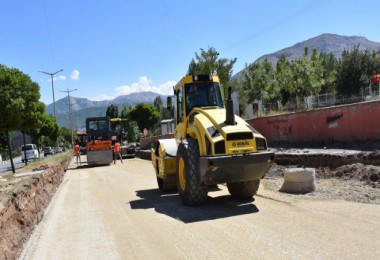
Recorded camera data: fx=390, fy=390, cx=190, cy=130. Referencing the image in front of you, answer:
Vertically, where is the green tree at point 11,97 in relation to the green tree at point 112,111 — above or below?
below

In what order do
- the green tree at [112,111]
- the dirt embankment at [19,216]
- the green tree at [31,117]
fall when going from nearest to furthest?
the dirt embankment at [19,216] → the green tree at [31,117] → the green tree at [112,111]

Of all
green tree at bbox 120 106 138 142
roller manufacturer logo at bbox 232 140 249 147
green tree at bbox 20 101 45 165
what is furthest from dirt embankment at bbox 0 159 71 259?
green tree at bbox 120 106 138 142

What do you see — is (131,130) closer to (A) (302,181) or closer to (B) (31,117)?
(B) (31,117)

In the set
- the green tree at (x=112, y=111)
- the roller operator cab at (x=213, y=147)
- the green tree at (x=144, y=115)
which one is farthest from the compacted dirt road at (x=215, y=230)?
the green tree at (x=112, y=111)

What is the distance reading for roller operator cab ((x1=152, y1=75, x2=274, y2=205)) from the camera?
27.1ft

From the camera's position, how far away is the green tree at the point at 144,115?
238 ft

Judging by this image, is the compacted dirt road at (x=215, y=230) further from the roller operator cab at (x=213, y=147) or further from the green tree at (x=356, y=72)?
the green tree at (x=356, y=72)

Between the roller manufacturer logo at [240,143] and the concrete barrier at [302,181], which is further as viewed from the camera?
the concrete barrier at [302,181]

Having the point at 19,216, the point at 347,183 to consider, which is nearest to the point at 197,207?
the point at 19,216

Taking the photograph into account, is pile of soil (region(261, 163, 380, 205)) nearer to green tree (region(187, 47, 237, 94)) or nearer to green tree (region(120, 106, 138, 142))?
green tree (region(187, 47, 237, 94))

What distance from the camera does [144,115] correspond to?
72812 mm

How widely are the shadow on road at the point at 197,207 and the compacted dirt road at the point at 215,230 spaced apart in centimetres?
2

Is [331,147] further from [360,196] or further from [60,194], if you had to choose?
[60,194]

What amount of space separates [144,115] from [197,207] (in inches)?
2538
